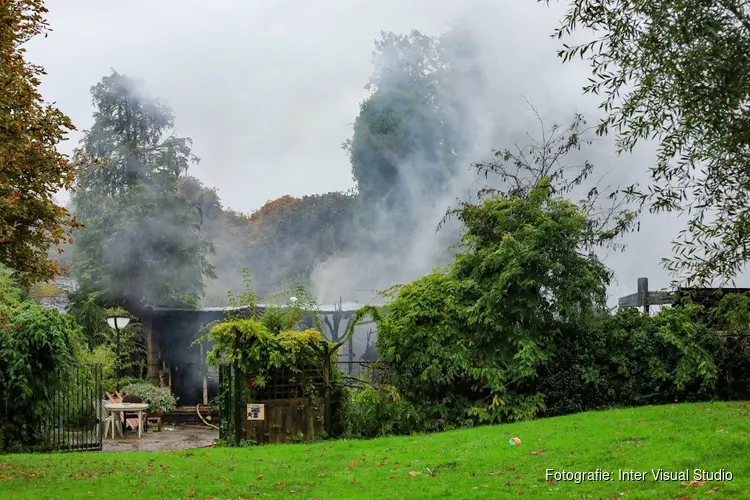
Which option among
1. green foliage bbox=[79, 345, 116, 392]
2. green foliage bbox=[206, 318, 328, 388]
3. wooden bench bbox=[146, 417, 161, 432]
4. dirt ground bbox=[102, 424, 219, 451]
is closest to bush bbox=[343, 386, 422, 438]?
green foliage bbox=[206, 318, 328, 388]

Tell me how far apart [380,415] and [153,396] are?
30.3 feet

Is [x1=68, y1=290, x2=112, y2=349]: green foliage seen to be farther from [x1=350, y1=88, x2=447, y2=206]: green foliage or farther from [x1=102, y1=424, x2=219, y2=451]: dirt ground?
[x1=350, y1=88, x2=447, y2=206]: green foliage

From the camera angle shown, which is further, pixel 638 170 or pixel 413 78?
pixel 413 78

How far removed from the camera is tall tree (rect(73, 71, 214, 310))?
88.5 feet

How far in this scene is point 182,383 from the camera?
26031 millimetres

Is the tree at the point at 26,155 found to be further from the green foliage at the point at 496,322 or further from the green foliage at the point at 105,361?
the green foliage at the point at 105,361

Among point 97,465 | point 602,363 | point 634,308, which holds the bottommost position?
point 97,465

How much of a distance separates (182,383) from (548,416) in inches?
589

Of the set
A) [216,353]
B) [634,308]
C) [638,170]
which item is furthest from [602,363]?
[638,170]

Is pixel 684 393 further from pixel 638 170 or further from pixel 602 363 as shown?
pixel 638 170

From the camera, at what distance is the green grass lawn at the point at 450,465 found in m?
7.93

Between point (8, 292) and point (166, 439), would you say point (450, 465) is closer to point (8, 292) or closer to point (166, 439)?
point (166, 439)

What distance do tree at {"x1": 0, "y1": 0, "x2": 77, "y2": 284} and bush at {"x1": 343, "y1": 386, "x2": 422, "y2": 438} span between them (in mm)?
6718

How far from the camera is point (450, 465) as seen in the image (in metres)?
9.85
